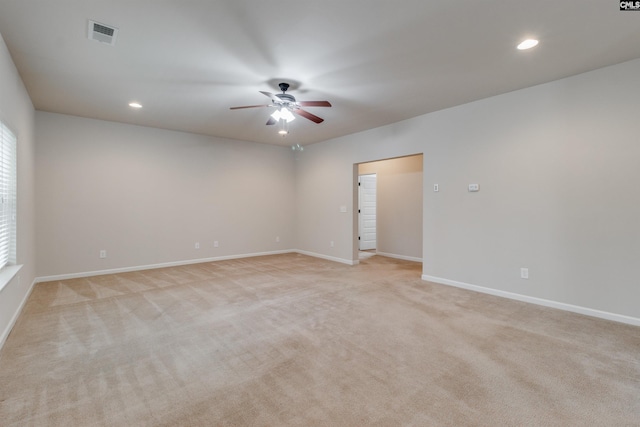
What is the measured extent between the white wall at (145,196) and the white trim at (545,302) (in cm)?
439

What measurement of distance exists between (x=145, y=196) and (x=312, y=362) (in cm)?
501

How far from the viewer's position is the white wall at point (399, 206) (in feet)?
22.4

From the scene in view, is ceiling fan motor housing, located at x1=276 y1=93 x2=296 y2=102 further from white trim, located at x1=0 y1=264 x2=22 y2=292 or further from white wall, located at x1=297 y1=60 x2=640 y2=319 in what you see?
white trim, located at x1=0 y1=264 x2=22 y2=292

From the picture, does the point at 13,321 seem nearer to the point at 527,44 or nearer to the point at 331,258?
the point at 331,258

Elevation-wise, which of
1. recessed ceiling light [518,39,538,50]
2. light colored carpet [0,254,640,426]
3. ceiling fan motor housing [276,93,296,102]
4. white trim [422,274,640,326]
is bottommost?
light colored carpet [0,254,640,426]

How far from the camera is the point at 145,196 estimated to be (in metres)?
5.75

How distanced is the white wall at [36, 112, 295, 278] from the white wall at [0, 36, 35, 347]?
15.4 inches

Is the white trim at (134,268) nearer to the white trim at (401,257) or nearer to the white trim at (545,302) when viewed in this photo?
the white trim at (401,257)

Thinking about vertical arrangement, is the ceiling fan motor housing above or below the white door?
above

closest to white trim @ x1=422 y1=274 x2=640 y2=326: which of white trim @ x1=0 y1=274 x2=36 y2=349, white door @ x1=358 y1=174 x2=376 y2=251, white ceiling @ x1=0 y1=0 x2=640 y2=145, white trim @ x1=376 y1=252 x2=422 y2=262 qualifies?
white trim @ x1=376 y1=252 x2=422 y2=262

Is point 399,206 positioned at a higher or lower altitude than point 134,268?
higher

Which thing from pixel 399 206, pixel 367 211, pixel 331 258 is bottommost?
pixel 331 258

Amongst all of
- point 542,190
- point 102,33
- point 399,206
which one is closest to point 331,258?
point 399,206

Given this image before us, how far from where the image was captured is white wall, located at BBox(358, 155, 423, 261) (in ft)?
22.4
